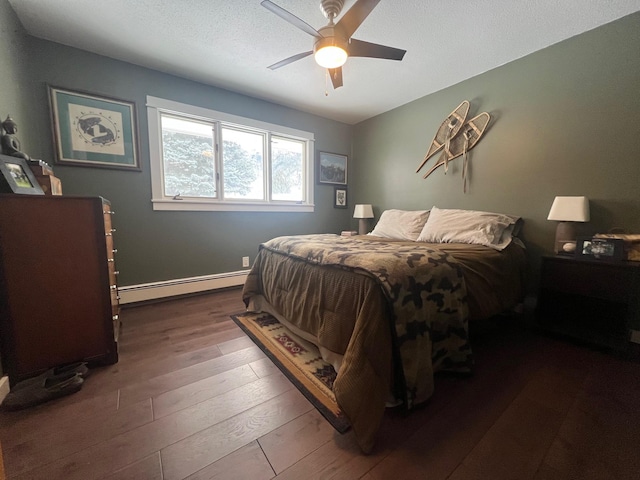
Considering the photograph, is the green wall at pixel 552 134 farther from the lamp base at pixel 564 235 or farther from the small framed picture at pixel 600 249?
the small framed picture at pixel 600 249

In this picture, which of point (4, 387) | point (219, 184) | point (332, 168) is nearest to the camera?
point (4, 387)

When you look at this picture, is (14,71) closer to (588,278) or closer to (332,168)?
(332,168)

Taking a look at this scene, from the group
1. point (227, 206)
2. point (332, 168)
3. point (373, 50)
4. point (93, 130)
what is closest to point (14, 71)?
point (93, 130)

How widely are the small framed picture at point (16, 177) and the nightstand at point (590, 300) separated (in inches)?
136

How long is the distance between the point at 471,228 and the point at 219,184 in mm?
2739

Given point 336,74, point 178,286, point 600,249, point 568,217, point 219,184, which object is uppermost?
point 336,74

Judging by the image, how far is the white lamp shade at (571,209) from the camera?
184 cm

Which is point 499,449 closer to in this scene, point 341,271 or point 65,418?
point 341,271

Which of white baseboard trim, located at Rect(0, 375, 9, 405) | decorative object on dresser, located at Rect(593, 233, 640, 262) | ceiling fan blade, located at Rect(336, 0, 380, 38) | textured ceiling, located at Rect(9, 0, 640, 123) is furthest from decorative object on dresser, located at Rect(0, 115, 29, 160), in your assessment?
decorative object on dresser, located at Rect(593, 233, 640, 262)

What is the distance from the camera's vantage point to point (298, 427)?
107 centimetres

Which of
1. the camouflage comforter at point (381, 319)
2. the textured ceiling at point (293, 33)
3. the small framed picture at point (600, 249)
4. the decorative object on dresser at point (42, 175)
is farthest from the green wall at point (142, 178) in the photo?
the small framed picture at point (600, 249)

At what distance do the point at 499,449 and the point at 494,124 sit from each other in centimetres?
273

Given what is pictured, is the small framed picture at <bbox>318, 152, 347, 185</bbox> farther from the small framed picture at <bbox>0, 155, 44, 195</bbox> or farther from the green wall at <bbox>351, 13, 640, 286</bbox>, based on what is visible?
the small framed picture at <bbox>0, 155, 44, 195</bbox>

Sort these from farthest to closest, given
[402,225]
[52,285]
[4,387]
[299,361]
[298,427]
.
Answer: [402,225], [299,361], [52,285], [4,387], [298,427]
